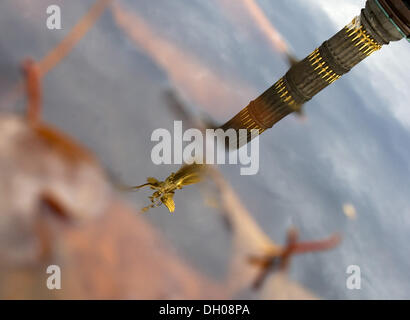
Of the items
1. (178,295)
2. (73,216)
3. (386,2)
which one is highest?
(386,2)

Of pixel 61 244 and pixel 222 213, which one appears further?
pixel 222 213

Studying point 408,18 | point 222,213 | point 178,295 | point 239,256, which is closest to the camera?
point 408,18

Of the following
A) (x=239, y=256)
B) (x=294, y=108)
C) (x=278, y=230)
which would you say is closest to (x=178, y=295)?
(x=239, y=256)

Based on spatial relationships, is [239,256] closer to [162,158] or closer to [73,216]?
[162,158]

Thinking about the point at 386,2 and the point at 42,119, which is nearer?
the point at 386,2

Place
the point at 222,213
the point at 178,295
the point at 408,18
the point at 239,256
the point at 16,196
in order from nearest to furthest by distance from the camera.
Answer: the point at 408,18 < the point at 16,196 < the point at 178,295 < the point at 239,256 < the point at 222,213

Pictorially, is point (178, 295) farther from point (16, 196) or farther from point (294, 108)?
point (294, 108)

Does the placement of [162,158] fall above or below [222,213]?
above
